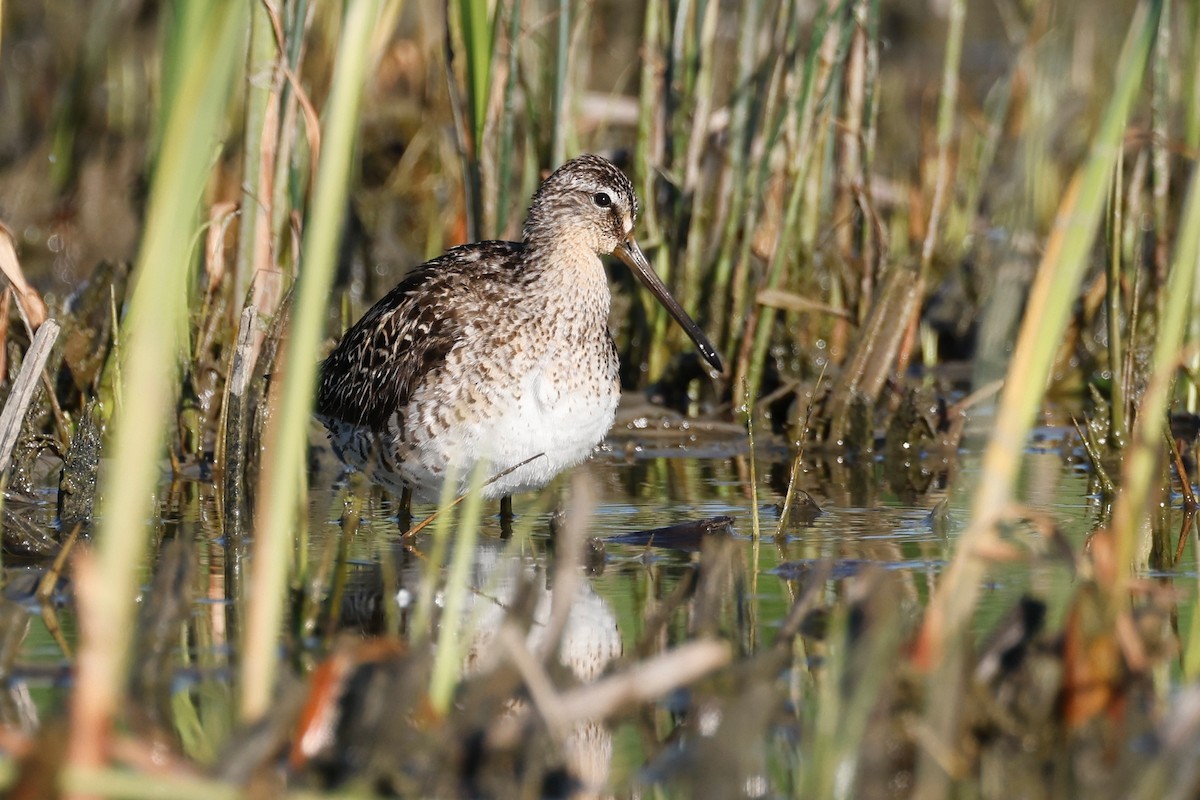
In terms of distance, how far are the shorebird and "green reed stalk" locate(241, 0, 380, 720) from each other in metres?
2.07

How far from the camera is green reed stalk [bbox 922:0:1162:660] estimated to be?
8.86 ft

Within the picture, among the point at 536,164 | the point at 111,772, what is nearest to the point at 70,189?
the point at 536,164

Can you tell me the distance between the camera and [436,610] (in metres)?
3.98

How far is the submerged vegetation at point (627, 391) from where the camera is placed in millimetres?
2574

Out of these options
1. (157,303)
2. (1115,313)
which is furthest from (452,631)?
(1115,313)

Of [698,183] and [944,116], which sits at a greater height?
[944,116]

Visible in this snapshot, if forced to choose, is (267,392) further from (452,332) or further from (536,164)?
(536,164)

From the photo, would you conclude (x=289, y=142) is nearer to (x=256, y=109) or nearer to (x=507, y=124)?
(x=256, y=109)

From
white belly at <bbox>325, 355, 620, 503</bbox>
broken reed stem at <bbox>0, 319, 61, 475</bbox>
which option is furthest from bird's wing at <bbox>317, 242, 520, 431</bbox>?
broken reed stem at <bbox>0, 319, 61, 475</bbox>

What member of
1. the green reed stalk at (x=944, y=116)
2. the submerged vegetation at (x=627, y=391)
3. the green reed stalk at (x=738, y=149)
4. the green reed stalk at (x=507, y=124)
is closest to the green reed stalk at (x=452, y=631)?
the submerged vegetation at (x=627, y=391)

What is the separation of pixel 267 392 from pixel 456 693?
2221 millimetres

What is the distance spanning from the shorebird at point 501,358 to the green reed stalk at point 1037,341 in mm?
2016

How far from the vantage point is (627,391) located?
651 cm

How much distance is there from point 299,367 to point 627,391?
4030 millimetres
